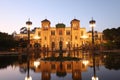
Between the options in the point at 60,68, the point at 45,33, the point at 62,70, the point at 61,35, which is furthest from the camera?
the point at 61,35

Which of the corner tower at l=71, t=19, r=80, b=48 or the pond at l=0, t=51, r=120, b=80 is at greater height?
the corner tower at l=71, t=19, r=80, b=48

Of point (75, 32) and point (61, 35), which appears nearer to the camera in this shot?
point (75, 32)

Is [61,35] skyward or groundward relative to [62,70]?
skyward

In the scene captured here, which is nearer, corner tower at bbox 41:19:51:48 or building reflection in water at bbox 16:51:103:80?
building reflection in water at bbox 16:51:103:80

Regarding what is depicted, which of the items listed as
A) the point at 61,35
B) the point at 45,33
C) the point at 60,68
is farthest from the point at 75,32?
the point at 60,68

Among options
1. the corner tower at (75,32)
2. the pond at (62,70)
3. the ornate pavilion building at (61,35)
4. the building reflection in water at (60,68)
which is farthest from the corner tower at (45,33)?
the building reflection in water at (60,68)

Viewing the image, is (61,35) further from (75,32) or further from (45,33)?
(45,33)

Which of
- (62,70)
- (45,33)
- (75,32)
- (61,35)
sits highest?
(75,32)

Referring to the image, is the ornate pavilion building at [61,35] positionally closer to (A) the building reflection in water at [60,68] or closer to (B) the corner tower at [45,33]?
(B) the corner tower at [45,33]

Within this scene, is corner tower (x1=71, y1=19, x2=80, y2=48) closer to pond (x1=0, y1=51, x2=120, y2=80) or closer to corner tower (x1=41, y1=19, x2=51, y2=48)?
corner tower (x1=41, y1=19, x2=51, y2=48)

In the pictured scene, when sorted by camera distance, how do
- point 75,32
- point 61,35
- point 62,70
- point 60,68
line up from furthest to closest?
point 61,35 < point 75,32 < point 60,68 < point 62,70

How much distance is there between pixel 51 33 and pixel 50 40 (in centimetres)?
303

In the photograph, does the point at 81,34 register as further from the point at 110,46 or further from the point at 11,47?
the point at 11,47

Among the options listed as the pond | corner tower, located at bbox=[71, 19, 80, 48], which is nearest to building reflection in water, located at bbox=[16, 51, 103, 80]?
the pond
